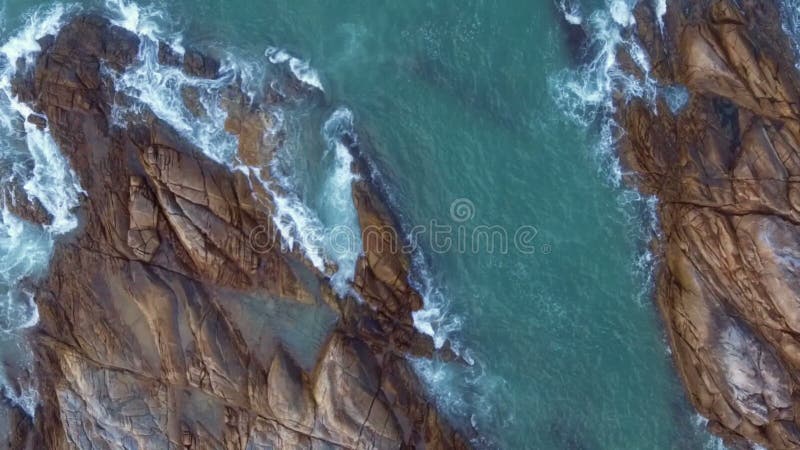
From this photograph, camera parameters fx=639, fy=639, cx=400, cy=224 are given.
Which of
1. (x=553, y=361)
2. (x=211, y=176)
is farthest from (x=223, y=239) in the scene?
(x=553, y=361)

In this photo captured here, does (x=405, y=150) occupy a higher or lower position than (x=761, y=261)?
higher

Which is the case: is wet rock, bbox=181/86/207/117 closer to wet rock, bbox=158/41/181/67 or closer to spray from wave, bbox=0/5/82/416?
wet rock, bbox=158/41/181/67

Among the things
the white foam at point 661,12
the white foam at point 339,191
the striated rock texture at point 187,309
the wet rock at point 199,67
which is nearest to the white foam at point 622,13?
the white foam at point 661,12

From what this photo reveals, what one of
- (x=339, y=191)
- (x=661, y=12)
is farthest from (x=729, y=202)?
(x=339, y=191)

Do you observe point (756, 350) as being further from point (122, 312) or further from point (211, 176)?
point (122, 312)

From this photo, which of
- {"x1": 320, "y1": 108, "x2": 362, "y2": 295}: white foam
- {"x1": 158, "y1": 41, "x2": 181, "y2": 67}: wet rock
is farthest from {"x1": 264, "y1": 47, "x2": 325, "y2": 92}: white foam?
{"x1": 158, "y1": 41, "x2": 181, "y2": 67}: wet rock

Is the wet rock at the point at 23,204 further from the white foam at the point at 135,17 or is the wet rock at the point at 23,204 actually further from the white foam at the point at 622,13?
the white foam at the point at 622,13
